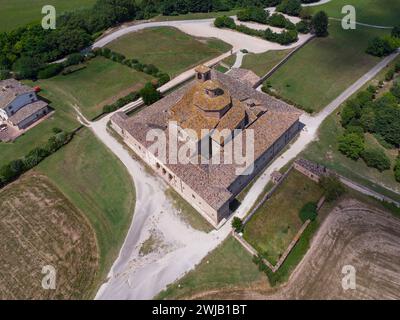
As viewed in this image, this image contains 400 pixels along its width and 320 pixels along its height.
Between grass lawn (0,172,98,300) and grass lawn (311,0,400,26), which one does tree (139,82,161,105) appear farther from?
grass lawn (311,0,400,26)

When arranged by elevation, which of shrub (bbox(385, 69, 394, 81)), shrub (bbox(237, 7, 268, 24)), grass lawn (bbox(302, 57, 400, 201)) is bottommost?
grass lawn (bbox(302, 57, 400, 201))

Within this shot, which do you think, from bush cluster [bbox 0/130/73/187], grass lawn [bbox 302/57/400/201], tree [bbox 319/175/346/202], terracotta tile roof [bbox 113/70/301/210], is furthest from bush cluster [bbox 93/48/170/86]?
tree [bbox 319/175/346/202]

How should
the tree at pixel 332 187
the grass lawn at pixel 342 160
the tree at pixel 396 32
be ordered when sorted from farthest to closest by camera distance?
the tree at pixel 396 32
the grass lawn at pixel 342 160
the tree at pixel 332 187

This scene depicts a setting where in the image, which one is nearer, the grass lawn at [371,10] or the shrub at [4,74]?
the shrub at [4,74]

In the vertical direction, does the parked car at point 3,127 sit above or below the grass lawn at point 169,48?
below

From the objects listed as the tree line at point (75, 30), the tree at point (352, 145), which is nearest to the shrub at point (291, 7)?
the tree line at point (75, 30)

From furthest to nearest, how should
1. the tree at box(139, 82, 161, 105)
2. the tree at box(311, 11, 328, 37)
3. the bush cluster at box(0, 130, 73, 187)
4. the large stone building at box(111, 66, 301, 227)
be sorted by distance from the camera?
the tree at box(311, 11, 328, 37) < the tree at box(139, 82, 161, 105) < the bush cluster at box(0, 130, 73, 187) < the large stone building at box(111, 66, 301, 227)

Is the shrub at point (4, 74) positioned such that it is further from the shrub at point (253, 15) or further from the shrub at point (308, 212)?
the shrub at point (308, 212)
